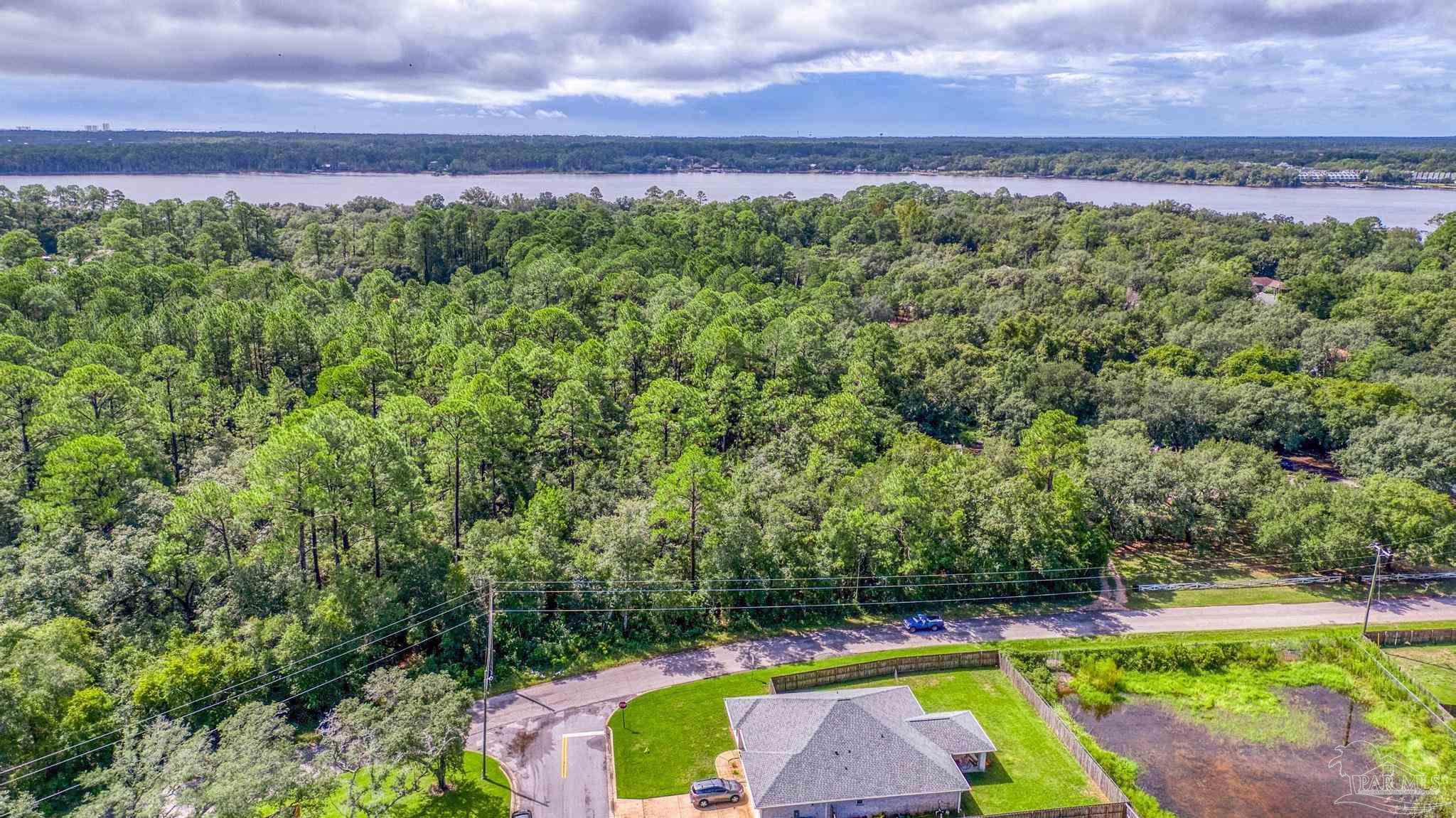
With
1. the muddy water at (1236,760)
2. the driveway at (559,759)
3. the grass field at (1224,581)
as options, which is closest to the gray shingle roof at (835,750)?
the driveway at (559,759)

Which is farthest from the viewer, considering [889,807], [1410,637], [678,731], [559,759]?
[1410,637]

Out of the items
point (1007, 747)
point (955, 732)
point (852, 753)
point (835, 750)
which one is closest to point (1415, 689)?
point (1007, 747)

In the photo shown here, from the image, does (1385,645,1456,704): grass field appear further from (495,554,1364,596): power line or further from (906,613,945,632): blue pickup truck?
(906,613,945,632): blue pickup truck

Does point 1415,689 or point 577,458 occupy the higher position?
point 577,458

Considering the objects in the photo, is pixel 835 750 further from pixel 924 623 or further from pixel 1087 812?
pixel 924 623

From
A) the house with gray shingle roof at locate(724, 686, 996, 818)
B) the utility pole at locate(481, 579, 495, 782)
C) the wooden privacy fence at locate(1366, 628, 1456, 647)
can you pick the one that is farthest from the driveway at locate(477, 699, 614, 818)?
the wooden privacy fence at locate(1366, 628, 1456, 647)

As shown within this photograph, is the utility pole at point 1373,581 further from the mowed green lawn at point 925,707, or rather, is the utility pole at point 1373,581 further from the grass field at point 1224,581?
the mowed green lawn at point 925,707

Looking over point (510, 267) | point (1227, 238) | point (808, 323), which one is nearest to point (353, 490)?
point (808, 323)

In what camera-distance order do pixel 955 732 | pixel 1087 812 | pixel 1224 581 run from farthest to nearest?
pixel 1224 581 < pixel 955 732 < pixel 1087 812
